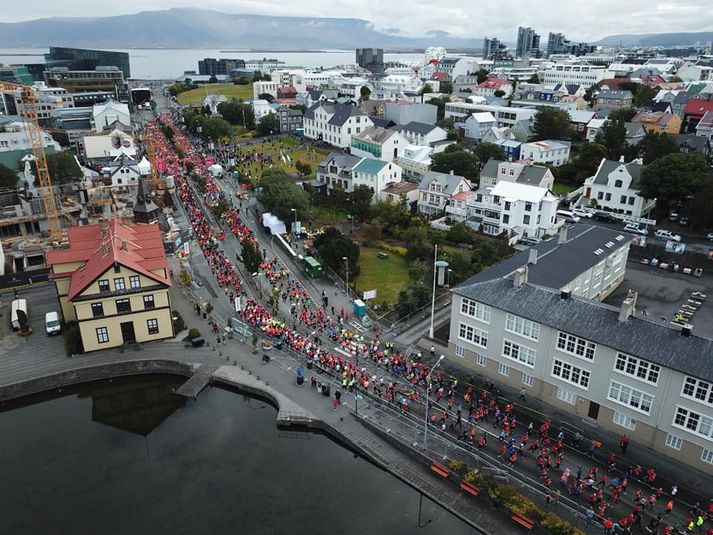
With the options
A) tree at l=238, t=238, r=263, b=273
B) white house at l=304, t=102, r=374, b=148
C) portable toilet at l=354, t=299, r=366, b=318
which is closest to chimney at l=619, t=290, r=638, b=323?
portable toilet at l=354, t=299, r=366, b=318

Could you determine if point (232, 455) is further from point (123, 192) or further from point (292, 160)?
point (292, 160)

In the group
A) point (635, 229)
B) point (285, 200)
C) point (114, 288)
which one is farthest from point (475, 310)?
point (635, 229)

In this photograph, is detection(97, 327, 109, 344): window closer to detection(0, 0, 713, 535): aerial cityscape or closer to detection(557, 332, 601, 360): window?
detection(0, 0, 713, 535): aerial cityscape

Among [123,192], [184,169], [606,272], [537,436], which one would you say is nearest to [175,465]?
[537,436]

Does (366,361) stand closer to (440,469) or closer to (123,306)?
(440,469)

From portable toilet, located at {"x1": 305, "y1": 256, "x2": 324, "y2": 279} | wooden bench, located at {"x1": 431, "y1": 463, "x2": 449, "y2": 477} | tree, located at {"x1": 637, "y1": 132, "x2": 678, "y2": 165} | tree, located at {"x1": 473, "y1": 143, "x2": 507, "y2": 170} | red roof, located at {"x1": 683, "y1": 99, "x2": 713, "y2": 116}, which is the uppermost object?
red roof, located at {"x1": 683, "y1": 99, "x2": 713, "y2": 116}

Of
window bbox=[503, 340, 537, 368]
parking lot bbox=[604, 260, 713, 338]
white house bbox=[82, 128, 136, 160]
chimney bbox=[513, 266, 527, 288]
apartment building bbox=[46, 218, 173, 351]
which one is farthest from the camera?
white house bbox=[82, 128, 136, 160]

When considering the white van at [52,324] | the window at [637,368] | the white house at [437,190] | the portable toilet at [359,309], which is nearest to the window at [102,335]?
the white van at [52,324]
